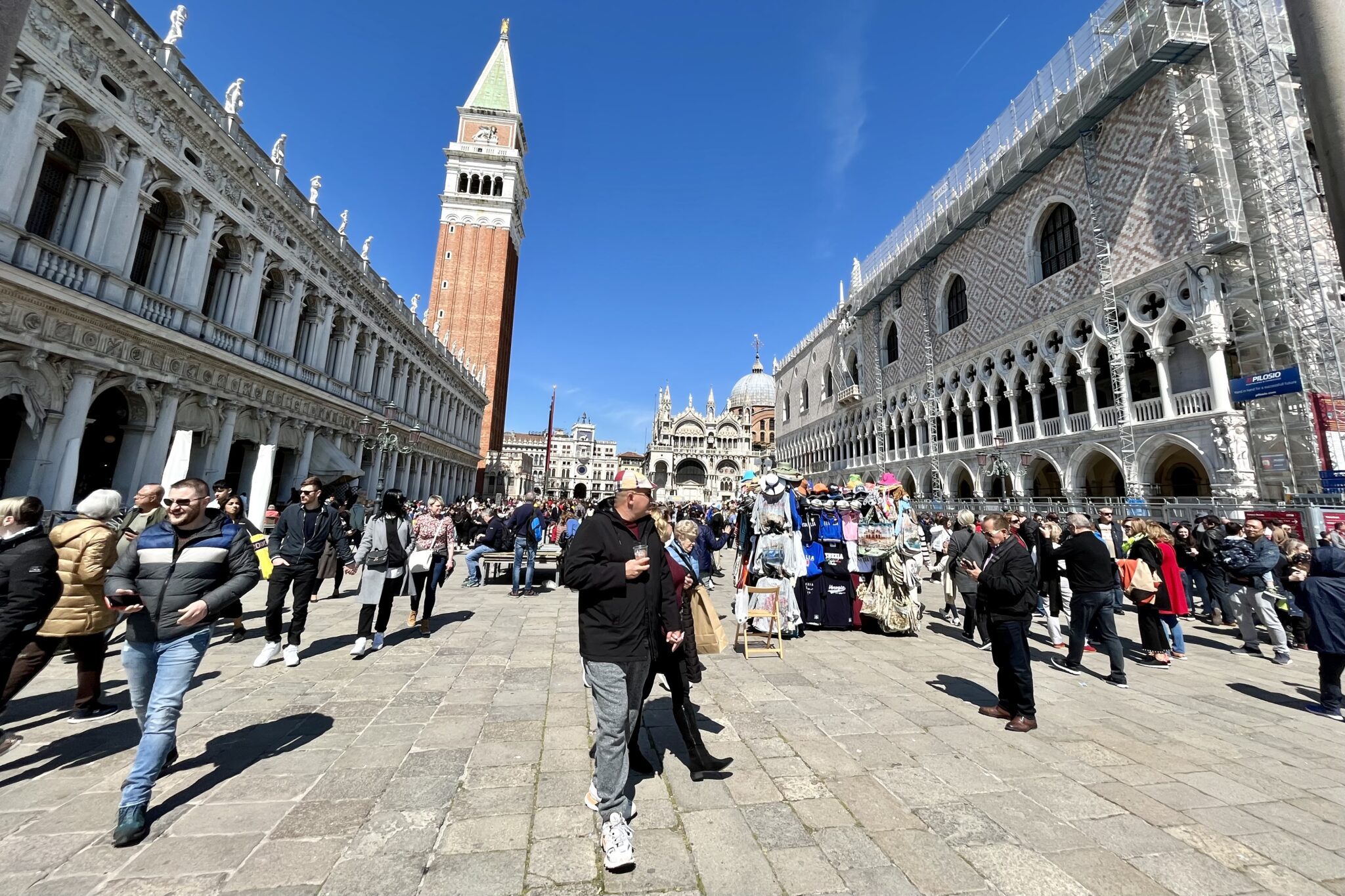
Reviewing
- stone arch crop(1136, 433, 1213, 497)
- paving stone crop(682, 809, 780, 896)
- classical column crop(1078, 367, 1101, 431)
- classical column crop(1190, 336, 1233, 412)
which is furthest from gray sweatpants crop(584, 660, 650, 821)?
classical column crop(1078, 367, 1101, 431)

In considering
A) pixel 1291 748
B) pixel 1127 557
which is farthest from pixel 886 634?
pixel 1291 748

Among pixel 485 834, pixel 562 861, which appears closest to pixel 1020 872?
pixel 562 861

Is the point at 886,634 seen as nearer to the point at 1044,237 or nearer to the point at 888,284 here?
the point at 1044,237

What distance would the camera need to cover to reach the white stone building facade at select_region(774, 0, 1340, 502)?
47.5 ft

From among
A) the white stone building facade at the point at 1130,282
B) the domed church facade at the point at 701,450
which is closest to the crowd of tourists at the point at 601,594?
the white stone building facade at the point at 1130,282

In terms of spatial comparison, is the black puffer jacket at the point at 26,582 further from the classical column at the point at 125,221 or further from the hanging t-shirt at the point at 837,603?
the classical column at the point at 125,221

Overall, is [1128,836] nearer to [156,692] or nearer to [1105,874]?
[1105,874]

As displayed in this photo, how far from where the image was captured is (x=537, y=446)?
375ft

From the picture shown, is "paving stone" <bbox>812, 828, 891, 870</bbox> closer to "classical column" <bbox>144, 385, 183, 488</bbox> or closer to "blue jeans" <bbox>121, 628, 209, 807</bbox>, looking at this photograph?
"blue jeans" <bbox>121, 628, 209, 807</bbox>

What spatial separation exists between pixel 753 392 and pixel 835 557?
78.9 m

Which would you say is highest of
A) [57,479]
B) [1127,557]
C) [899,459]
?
[899,459]

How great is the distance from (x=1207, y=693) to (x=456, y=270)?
52784 mm

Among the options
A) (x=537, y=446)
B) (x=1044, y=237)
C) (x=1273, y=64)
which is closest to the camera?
(x=1273, y=64)

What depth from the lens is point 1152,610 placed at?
21.2 feet
